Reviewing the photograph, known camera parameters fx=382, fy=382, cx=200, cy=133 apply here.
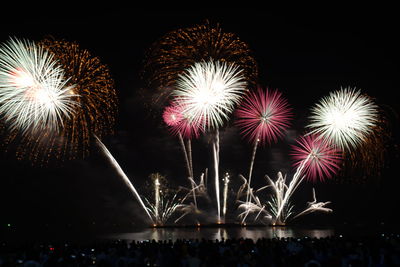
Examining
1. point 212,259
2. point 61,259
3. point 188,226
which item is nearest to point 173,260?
point 212,259

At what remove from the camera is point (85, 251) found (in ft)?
57.6

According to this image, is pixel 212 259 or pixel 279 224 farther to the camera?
pixel 279 224

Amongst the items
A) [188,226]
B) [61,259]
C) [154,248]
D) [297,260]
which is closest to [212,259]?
[297,260]

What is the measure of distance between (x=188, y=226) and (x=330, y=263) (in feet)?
312

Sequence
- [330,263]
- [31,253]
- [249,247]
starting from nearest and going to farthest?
[330,263], [31,253], [249,247]

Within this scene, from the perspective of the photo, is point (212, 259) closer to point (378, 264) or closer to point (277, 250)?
point (277, 250)

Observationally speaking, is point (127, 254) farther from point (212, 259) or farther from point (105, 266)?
point (105, 266)

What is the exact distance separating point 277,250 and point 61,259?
7.40m

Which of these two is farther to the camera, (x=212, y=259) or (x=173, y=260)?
(x=173, y=260)

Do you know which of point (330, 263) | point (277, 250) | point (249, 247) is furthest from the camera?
point (249, 247)

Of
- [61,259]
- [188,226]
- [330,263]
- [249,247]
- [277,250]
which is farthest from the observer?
[188,226]

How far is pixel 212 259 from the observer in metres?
11.1

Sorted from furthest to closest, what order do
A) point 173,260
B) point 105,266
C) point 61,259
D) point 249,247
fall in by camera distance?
point 249,247, point 173,260, point 61,259, point 105,266

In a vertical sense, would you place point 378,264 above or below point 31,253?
below
